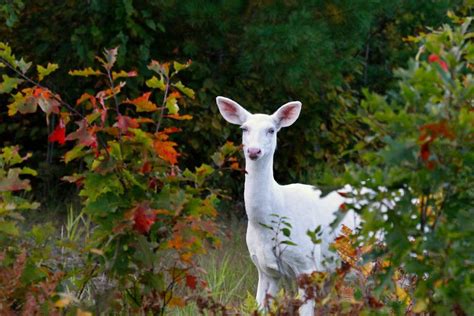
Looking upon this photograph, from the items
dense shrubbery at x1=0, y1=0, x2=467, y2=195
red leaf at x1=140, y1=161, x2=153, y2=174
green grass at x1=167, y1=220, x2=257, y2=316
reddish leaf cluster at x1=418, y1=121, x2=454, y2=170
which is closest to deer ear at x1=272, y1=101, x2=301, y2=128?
green grass at x1=167, y1=220, x2=257, y2=316

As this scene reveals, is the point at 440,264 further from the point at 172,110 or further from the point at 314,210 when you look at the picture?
the point at 314,210

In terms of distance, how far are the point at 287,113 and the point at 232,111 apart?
13.3 inches

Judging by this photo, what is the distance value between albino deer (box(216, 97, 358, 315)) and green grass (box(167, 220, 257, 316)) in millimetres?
217

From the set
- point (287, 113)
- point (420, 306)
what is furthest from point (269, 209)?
point (420, 306)

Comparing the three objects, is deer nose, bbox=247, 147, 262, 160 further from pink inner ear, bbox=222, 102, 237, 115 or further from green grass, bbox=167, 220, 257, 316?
pink inner ear, bbox=222, 102, 237, 115

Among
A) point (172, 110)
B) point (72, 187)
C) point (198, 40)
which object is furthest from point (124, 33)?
point (172, 110)

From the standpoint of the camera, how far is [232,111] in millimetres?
6438

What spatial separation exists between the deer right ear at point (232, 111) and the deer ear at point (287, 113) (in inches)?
7.5

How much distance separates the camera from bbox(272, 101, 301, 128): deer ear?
639cm

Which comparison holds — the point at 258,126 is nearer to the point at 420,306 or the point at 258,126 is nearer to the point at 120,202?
the point at 120,202

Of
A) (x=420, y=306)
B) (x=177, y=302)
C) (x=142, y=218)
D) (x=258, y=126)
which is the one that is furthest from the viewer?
(x=258, y=126)

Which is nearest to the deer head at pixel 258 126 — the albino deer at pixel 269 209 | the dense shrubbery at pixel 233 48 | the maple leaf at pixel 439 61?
the albino deer at pixel 269 209

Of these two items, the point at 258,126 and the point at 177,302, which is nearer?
the point at 177,302

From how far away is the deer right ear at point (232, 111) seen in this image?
6348 millimetres
